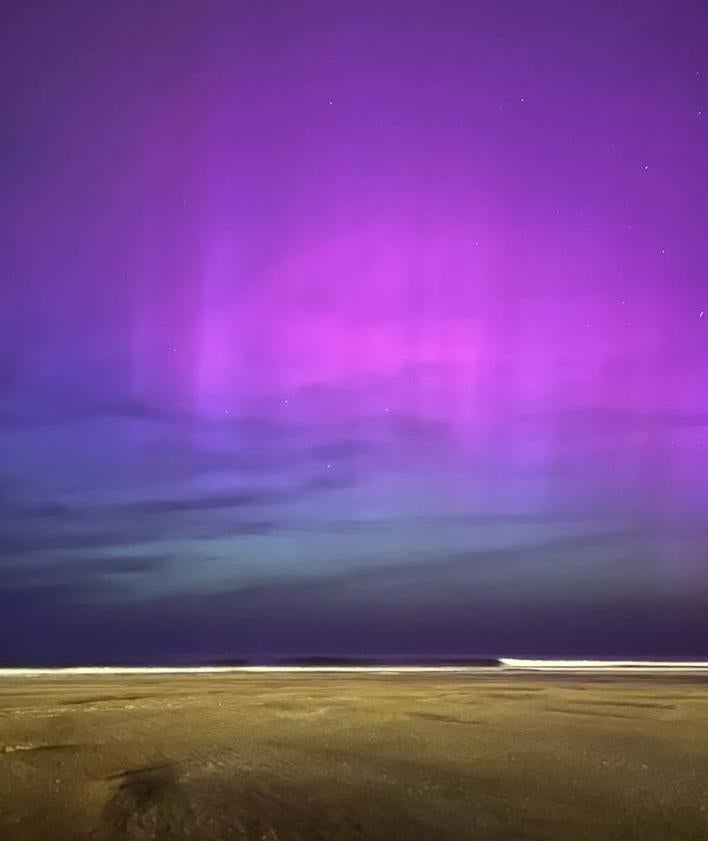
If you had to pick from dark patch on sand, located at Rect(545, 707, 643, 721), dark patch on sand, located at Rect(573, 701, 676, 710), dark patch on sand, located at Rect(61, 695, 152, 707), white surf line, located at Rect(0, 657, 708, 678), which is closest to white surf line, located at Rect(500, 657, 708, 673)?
white surf line, located at Rect(0, 657, 708, 678)

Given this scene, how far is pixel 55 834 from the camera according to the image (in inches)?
240

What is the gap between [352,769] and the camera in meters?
8.38

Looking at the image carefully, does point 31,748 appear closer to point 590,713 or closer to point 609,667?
point 590,713

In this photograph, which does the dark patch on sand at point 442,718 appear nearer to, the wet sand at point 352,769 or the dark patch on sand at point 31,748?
the wet sand at point 352,769

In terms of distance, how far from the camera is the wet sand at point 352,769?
21.0ft

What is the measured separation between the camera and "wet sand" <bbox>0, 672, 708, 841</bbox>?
6.39 m

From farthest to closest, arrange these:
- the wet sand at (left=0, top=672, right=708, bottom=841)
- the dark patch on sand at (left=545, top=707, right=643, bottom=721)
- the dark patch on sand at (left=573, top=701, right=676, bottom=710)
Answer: the dark patch on sand at (left=573, top=701, right=676, bottom=710)
the dark patch on sand at (left=545, top=707, right=643, bottom=721)
the wet sand at (left=0, top=672, right=708, bottom=841)

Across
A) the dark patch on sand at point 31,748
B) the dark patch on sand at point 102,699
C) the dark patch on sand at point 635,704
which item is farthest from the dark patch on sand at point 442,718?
the dark patch on sand at point 102,699

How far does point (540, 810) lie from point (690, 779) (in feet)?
7.37

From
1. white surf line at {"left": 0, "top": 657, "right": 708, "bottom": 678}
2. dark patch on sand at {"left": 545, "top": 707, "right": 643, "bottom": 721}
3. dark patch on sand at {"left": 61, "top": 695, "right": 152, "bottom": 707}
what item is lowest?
white surf line at {"left": 0, "top": 657, "right": 708, "bottom": 678}

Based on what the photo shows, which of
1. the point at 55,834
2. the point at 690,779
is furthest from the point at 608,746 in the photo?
the point at 55,834

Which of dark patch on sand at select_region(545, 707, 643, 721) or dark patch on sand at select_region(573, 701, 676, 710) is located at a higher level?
dark patch on sand at select_region(545, 707, 643, 721)

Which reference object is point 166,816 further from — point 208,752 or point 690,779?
point 690,779

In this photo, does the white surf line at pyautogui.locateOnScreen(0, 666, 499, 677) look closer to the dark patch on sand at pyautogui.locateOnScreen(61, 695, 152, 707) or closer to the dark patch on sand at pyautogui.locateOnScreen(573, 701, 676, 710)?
the dark patch on sand at pyautogui.locateOnScreen(61, 695, 152, 707)
